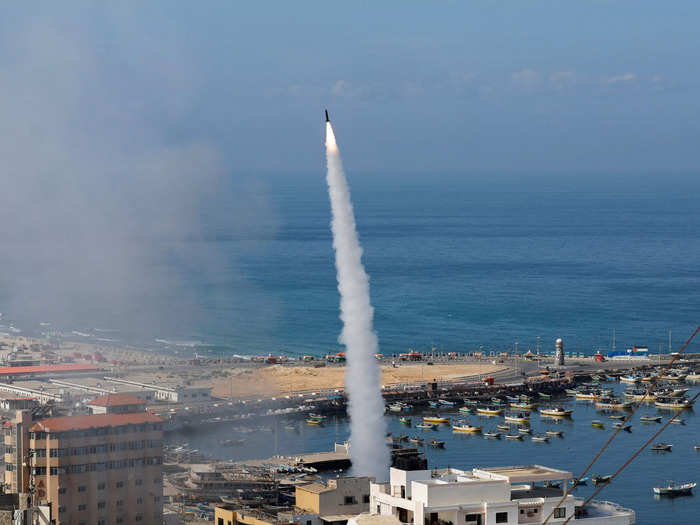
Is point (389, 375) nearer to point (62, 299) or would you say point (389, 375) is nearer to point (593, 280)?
point (62, 299)

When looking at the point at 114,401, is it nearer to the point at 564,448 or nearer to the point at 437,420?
the point at 564,448

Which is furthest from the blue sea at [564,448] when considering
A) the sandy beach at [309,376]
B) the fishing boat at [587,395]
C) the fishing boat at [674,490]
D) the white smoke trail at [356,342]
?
the white smoke trail at [356,342]

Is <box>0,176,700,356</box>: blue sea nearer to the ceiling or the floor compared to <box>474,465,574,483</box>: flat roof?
nearer to the ceiling

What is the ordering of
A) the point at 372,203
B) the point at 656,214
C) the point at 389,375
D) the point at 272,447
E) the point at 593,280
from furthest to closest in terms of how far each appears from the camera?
1. the point at 372,203
2. the point at 656,214
3. the point at 593,280
4. the point at 389,375
5. the point at 272,447

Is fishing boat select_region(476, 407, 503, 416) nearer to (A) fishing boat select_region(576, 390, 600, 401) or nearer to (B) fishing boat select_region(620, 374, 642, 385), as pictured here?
(A) fishing boat select_region(576, 390, 600, 401)

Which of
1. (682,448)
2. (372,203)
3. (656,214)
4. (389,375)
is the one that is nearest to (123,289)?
(389,375)

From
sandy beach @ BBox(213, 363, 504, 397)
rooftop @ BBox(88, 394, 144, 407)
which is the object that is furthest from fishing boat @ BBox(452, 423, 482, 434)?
rooftop @ BBox(88, 394, 144, 407)

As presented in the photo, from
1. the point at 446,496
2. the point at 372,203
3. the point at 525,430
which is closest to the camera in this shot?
the point at 446,496

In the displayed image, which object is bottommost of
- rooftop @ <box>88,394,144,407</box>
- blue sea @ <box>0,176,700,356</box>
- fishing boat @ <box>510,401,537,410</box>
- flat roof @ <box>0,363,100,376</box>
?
rooftop @ <box>88,394,144,407</box>
